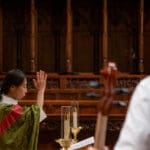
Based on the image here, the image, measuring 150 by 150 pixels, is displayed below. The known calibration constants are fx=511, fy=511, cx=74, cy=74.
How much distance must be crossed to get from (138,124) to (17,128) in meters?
3.14

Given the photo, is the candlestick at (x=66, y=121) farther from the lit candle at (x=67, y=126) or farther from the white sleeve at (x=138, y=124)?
the white sleeve at (x=138, y=124)

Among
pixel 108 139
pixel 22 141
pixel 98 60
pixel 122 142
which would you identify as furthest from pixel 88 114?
pixel 122 142

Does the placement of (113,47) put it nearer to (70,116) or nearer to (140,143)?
(70,116)

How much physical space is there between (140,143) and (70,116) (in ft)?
8.60

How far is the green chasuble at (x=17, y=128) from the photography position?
4.18 metres

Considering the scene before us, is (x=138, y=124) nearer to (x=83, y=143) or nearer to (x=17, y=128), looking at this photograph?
(x=83, y=143)

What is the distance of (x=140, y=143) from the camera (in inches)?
47.0

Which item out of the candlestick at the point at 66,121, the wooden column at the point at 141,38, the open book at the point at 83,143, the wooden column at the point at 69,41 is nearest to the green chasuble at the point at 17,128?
the candlestick at the point at 66,121

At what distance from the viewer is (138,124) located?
1.17 metres

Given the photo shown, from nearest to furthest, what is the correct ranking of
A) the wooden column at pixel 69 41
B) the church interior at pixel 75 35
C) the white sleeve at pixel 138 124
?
the white sleeve at pixel 138 124 → the wooden column at pixel 69 41 → the church interior at pixel 75 35

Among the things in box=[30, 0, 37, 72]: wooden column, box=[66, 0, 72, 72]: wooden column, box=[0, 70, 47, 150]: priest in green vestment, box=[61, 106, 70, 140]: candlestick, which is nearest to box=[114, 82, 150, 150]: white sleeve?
box=[61, 106, 70, 140]: candlestick

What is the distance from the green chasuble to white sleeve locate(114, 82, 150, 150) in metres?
2.99

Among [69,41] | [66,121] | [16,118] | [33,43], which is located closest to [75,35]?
[69,41]

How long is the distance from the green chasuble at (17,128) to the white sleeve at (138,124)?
2987 mm
